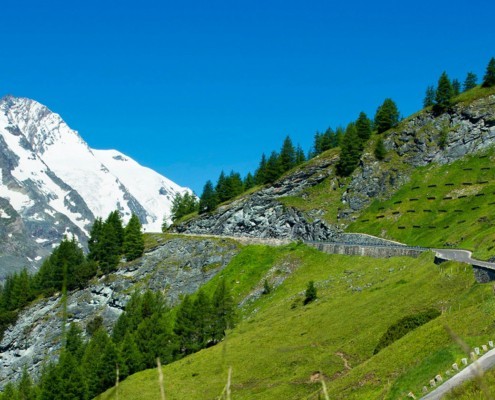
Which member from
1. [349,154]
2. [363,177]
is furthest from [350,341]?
[349,154]

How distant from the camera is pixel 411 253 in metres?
82.3

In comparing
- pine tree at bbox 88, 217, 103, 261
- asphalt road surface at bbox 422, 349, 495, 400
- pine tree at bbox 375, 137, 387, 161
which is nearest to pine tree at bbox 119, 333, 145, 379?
asphalt road surface at bbox 422, 349, 495, 400

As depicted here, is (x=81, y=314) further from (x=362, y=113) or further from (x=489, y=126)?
(x=489, y=126)

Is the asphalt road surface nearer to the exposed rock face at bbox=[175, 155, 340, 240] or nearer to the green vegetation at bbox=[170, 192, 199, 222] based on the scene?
the exposed rock face at bbox=[175, 155, 340, 240]

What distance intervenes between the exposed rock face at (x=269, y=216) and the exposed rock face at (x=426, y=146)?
37.9ft

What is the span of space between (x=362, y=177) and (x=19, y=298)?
101 m

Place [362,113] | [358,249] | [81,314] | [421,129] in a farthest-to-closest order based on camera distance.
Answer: [362,113], [421,129], [81,314], [358,249]

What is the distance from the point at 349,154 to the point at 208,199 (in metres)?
48.2

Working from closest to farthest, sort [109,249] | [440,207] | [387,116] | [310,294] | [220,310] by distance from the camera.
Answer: [310,294]
[220,310]
[440,207]
[109,249]
[387,116]

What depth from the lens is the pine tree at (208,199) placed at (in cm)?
16550

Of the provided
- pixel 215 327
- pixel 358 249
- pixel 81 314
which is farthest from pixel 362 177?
pixel 81 314

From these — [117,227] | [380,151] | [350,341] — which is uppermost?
[117,227]

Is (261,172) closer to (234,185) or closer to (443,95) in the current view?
(234,185)

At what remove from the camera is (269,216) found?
14488cm
